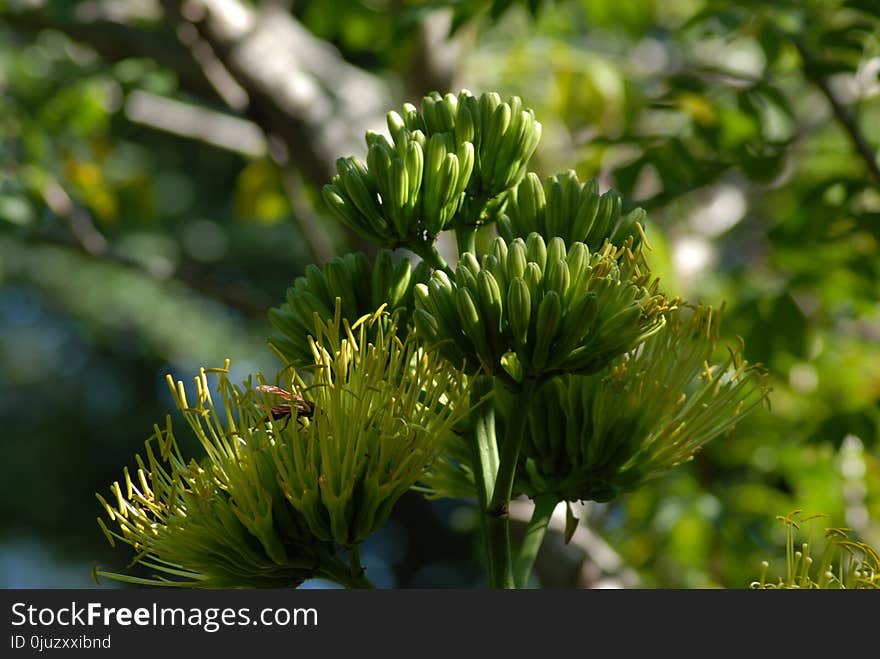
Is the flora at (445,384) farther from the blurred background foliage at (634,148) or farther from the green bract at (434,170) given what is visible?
the blurred background foliage at (634,148)

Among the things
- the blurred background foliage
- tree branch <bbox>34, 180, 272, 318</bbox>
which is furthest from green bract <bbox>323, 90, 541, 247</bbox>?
tree branch <bbox>34, 180, 272, 318</bbox>

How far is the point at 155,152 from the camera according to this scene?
11.8m

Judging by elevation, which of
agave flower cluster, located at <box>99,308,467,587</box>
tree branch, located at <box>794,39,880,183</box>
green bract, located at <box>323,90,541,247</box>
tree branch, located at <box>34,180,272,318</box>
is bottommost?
agave flower cluster, located at <box>99,308,467,587</box>

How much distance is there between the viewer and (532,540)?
128cm

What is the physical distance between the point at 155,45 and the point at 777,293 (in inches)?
76.0

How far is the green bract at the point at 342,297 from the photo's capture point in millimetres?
1341

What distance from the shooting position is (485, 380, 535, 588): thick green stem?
1.18m

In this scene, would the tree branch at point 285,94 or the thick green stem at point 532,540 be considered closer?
the thick green stem at point 532,540

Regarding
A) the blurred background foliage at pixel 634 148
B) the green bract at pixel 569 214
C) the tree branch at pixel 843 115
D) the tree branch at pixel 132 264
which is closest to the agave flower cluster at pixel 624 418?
the green bract at pixel 569 214

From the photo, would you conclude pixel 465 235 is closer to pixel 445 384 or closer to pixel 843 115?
pixel 445 384

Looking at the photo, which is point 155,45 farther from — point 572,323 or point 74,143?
point 572,323

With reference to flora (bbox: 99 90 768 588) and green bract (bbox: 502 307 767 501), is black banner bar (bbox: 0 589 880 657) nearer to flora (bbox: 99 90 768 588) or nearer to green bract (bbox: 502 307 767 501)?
flora (bbox: 99 90 768 588)

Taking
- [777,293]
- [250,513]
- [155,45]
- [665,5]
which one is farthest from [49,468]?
[250,513]

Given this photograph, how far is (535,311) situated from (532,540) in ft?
0.96
